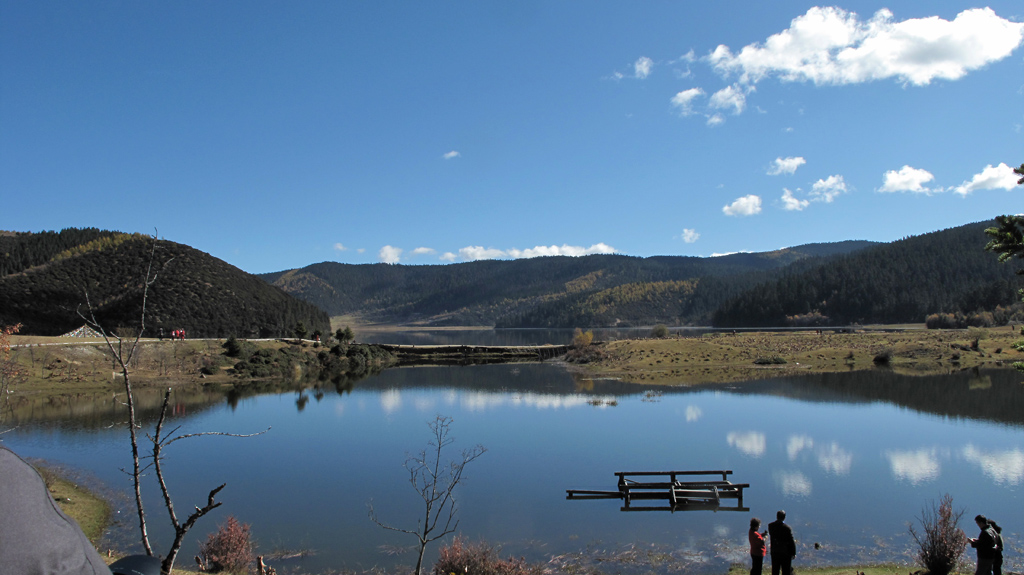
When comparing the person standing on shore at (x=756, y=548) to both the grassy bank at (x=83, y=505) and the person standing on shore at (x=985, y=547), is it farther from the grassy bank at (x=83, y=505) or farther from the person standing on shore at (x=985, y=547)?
the grassy bank at (x=83, y=505)

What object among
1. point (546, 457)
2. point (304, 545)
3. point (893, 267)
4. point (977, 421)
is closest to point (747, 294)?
point (893, 267)

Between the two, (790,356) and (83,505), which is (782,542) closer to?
(83,505)

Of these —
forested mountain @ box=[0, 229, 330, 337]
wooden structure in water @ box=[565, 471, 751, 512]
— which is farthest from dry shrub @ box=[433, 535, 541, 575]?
forested mountain @ box=[0, 229, 330, 337]

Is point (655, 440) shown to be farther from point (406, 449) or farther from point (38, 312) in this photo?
point (38, 312)

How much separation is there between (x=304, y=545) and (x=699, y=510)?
1291 centimetres

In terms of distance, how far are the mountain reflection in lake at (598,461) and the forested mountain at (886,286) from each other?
368ft

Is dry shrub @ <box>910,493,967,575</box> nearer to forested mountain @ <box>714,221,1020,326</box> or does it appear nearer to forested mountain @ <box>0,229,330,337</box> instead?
forested mountain @ <box>0,229,330,337</box>

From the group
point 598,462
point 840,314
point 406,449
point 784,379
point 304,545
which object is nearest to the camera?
point 304,545

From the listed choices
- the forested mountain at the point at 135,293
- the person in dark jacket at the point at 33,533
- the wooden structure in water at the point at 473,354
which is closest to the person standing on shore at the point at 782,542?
the person in dark jacket at the point at 33,533

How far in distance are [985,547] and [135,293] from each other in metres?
101

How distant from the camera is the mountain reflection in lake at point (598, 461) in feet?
56.4

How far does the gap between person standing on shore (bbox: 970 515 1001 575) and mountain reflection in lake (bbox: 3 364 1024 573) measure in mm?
3548

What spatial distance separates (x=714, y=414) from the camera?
36781 millimetres

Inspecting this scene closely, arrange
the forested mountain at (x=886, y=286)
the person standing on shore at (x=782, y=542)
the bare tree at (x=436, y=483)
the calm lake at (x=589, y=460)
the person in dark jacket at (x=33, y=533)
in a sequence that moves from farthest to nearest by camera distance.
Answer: the forested mountain at (x=886, y=286)
the calm lake at (x=589, y=460)
the bare tree at (x=436, y=483)
the person standing on shore at (x=782, y=542)
the person in dark jacket at (x=33, y=533)
